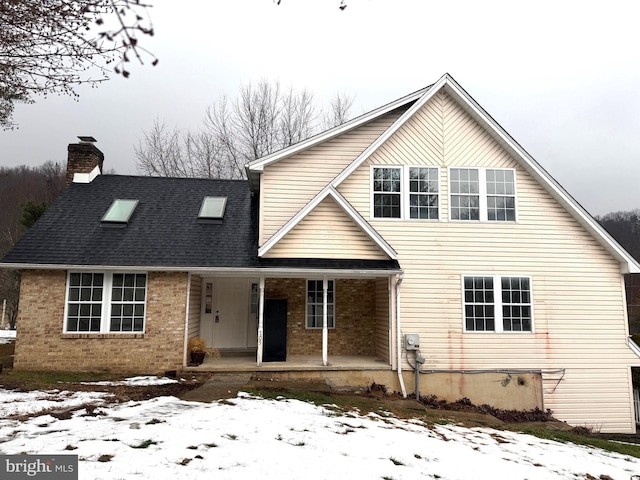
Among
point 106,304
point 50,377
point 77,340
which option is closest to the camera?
point 50,377

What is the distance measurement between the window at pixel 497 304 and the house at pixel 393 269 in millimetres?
42

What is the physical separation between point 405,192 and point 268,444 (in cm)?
814

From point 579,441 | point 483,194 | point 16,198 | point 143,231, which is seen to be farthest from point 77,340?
point 16,198

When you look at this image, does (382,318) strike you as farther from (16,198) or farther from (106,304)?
(16,198)

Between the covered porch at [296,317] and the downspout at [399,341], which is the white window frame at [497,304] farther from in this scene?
the covered porch at [296,317]

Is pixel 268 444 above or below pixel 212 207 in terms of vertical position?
below

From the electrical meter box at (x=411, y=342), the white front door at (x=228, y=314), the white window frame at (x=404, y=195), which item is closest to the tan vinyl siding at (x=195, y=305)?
the white front door at (x=228, y=314)

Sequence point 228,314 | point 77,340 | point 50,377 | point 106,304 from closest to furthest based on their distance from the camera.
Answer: point 50,377 < point 77,340 < point 106,304 < point 228,314

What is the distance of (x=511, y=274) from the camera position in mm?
11328

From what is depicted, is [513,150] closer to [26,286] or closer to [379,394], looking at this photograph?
[379,394]

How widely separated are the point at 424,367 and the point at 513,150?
6429 millimetres

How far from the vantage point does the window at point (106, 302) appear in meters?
10.3

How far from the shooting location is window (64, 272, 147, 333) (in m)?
10.3

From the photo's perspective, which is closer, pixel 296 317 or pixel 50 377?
pixel 50 377
